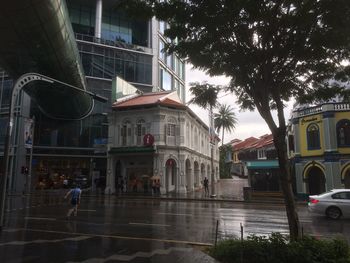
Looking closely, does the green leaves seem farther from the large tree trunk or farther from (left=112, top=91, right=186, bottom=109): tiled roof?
(left=112, top=91, right=186, bottom=109): tiled roof

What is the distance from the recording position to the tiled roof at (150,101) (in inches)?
1433

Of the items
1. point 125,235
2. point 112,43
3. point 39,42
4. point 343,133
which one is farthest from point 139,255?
point 112,43

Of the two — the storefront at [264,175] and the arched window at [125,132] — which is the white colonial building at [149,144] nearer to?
the arched window at [125,132]

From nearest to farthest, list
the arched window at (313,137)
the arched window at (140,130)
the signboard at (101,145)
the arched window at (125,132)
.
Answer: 1. the arched window at (313,137)
2. the arched window at (140,130)
3. the arched window at (125,132)
4. the signboard at (101,145)

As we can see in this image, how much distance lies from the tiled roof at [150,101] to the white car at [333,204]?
21.6m

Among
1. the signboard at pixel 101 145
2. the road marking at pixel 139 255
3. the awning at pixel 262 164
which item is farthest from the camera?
the signboard at pixel 101 145

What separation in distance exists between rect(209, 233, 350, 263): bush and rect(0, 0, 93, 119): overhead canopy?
12.4 m

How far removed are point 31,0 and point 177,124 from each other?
81.1 feet

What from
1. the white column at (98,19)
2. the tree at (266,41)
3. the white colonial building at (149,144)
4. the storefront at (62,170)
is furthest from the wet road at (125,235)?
the white column at (98,19)

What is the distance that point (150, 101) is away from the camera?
3797cm

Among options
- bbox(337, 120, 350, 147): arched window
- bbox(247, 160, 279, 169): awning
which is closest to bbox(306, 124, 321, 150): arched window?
bbox(337, 120, 350, 147): arched window

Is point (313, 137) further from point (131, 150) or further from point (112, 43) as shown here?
point (112, 43)

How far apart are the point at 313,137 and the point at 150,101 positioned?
18.0 m

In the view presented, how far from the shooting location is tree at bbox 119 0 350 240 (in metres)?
7.43
